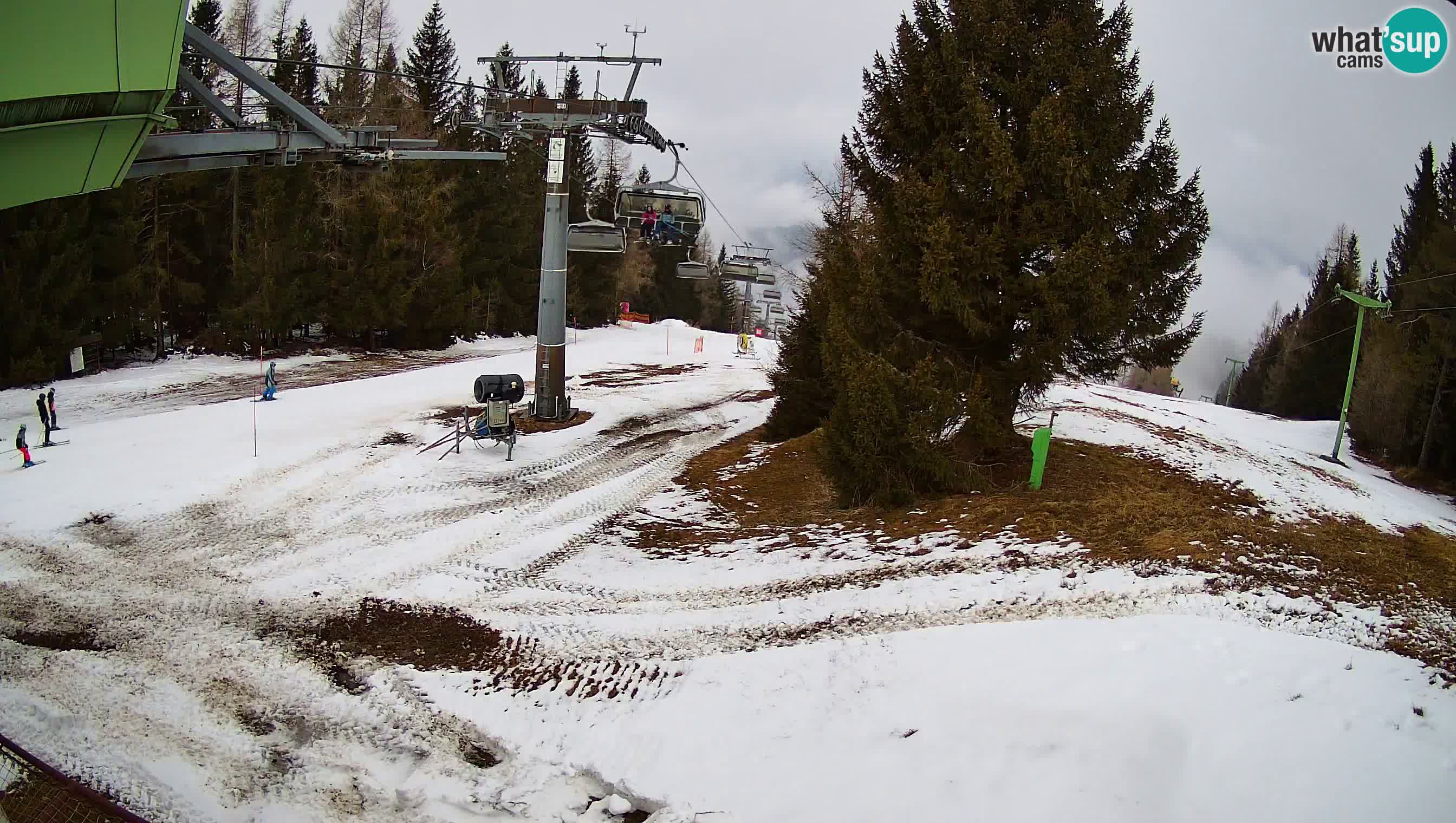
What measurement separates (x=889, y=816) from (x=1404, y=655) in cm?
406

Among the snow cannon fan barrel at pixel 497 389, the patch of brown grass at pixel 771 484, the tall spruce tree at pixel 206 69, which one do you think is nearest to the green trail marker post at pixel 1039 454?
the patch of brown grass at pixel 771 484

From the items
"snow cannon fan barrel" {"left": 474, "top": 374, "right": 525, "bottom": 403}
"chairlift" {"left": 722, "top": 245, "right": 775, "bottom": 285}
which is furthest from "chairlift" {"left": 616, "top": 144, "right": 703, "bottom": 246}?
"chairlift" {"left": 722, "top": 245, "right": 775, "bottom": 285}

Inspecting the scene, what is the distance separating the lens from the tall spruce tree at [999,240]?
975cm

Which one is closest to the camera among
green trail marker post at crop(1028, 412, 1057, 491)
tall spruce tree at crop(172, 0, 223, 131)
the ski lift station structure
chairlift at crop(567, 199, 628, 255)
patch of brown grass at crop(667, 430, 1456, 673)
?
the ski lift station structure

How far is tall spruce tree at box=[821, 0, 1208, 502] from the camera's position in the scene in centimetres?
975

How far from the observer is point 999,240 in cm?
995

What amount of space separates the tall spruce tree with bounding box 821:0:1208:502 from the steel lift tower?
740 centimetres

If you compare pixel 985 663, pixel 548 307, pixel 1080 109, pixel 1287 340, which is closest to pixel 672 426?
pixel 548 307

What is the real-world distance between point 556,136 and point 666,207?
298 centimetres

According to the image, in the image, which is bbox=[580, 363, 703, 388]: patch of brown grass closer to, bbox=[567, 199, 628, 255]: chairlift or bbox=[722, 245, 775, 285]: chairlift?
bbox=[722, 245, 775, 285]: chairlift

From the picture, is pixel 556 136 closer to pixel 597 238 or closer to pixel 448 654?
pixel 597 238

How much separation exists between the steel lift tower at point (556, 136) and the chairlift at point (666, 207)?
0.97 metres

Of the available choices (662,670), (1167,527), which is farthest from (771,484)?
(662,670)

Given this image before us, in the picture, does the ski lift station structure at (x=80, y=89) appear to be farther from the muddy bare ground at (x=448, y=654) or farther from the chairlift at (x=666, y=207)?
the chairlift at (x=666, y=207)
